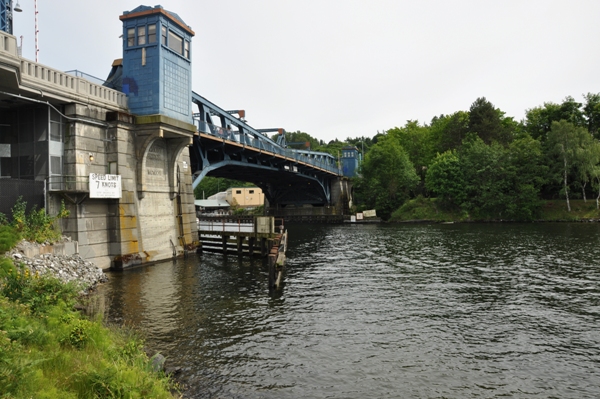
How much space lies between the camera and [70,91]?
23016 mm

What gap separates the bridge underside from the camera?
127 feet

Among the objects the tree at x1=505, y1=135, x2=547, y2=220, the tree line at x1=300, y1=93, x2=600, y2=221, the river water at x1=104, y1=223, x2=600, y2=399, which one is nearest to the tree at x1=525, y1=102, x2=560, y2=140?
Result: the tree line at x1=300, y1=93, x2=600, y2=221

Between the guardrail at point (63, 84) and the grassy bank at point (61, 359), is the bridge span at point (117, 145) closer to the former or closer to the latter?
the guardrail at point (63, 84)

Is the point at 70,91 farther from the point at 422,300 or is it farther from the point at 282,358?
the point at 422,300

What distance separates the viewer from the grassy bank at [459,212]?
6328 centimetres

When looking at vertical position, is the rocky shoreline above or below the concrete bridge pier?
below

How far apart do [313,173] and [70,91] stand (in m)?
57.3

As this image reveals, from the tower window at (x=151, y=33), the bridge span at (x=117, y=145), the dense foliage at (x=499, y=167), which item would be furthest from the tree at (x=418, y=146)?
the tower window at (x=151, y=33)

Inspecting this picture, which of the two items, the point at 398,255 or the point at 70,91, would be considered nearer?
the point at 70,91

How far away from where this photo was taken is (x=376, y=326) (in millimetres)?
15055

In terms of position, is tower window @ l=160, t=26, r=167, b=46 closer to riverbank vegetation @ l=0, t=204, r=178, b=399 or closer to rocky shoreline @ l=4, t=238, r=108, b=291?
rocky shoreline @ l=4, t=238, r=108, b=291

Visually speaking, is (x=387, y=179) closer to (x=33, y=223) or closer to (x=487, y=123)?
(x=487, y=123)

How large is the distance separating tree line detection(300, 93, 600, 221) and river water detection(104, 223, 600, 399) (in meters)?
42.7

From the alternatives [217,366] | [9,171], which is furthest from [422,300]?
[9,171]
